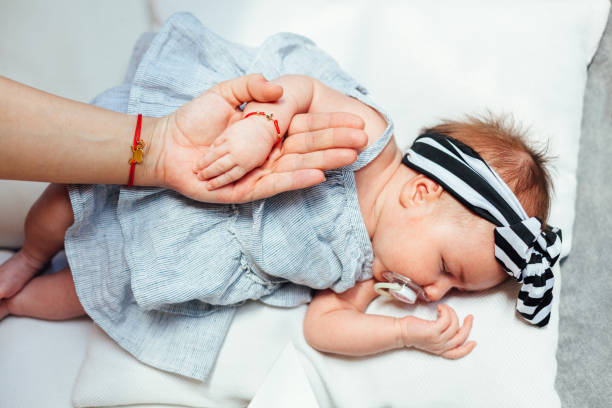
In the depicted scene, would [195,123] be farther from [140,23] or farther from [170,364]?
[140,23]

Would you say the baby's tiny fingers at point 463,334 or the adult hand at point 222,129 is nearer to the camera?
the adult hand at point 222,129

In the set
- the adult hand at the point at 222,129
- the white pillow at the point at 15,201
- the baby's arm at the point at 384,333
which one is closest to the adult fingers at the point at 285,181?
the adult hand at the point at 222,129

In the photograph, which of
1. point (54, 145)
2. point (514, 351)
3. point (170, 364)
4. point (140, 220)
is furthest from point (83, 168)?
point (514, 351)

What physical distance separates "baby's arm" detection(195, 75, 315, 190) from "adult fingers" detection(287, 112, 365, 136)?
0.03 metres

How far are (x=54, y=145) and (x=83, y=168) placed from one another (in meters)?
0.06

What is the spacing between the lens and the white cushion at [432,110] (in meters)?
1.04


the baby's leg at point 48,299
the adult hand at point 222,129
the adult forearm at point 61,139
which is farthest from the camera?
the baby's leg at point 48,299

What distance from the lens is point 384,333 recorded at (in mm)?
1039

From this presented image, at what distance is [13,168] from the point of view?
2.77 ft

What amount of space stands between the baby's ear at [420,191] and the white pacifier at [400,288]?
0.16 meters

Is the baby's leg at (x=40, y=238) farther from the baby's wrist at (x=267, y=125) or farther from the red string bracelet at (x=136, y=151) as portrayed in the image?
the baby's wrist at (x=267, y=125)

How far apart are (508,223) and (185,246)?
2.19ft

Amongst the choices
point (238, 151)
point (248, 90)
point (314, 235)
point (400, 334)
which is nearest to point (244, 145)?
point (238, 151)

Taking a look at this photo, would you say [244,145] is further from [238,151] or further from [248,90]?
[248,90]
